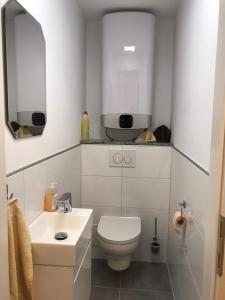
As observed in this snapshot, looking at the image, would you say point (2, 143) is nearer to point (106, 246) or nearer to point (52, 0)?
point (52, 0)

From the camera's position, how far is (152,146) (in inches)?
105

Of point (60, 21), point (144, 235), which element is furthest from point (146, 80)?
point (144, 235)

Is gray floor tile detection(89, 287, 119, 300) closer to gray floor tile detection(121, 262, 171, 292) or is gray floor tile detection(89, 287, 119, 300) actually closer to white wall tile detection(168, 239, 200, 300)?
gray floor tile detection(121, 262, 171, 292)

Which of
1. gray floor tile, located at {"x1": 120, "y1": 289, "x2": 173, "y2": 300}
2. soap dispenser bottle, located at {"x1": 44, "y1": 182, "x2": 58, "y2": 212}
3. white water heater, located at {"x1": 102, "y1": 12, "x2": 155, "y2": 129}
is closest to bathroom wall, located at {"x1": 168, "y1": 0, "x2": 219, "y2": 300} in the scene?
gray floor tile, located at {"x1": 120, "y1": 289, "x2": 173, "y2": 300}

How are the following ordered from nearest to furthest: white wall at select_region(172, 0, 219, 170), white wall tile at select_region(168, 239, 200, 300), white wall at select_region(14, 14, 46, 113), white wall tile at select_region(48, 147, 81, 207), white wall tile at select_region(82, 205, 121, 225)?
white wall at select_region(172, 0, 219, 170)
white wall at select_region(14, 14, 46, 113)
white wall tile at select_region(168, 239, 200, 300)
white wall tile at select_region(48, 147, 81, 207)
white wall tile at select_region(82, 205, 121, 225)

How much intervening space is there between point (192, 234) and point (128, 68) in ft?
5.52

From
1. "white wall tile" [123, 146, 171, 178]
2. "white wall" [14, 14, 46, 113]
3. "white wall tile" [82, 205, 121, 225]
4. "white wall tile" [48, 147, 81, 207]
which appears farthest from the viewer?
"white wall tile" [82, 205, 121, 225]

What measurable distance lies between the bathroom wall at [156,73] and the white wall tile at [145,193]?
621 millimetres

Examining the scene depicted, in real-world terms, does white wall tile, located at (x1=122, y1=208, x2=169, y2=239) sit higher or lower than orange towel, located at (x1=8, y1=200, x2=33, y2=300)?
lower

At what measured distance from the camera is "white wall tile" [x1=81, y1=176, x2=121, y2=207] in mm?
2734

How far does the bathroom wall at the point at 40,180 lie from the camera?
137 centimetres

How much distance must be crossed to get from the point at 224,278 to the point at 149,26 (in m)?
2.38

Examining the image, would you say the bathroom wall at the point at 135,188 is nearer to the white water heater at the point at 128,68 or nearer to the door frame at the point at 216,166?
the white water heater at the point at 128,68

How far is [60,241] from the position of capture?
140 centimetres
